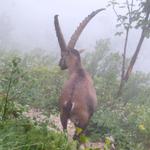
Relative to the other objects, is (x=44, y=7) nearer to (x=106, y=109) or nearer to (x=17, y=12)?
(x=17, y=12)

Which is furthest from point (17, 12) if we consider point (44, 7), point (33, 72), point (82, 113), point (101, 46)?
point (82, 113)

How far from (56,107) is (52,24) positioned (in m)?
63.9

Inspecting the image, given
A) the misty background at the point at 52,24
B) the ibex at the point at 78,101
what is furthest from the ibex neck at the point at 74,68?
the misty background at the point at 52,24

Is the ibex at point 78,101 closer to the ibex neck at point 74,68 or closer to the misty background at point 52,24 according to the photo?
the ibex neck at point 74,68

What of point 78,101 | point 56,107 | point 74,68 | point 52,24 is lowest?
point 78,101

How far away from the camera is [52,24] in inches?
2928

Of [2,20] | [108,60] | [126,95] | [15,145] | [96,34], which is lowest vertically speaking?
[15,145]

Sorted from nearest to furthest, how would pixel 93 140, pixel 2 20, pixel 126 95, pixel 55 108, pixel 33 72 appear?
pixel 93 140 < pixel 55 108 < pixel 33 72 < pixel 126 95 < pixel 2 20

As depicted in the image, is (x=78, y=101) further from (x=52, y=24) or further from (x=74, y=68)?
(x=52, y=24)

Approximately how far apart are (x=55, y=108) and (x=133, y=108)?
1.73 metres

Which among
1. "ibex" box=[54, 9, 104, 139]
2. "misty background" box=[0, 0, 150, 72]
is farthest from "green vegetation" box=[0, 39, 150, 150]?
"misty background" box=[0, 0, 150, 72]

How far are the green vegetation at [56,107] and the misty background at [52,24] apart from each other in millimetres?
38211

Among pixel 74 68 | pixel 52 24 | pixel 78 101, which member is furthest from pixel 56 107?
pixel 52 24

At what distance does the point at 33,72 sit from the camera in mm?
12492
